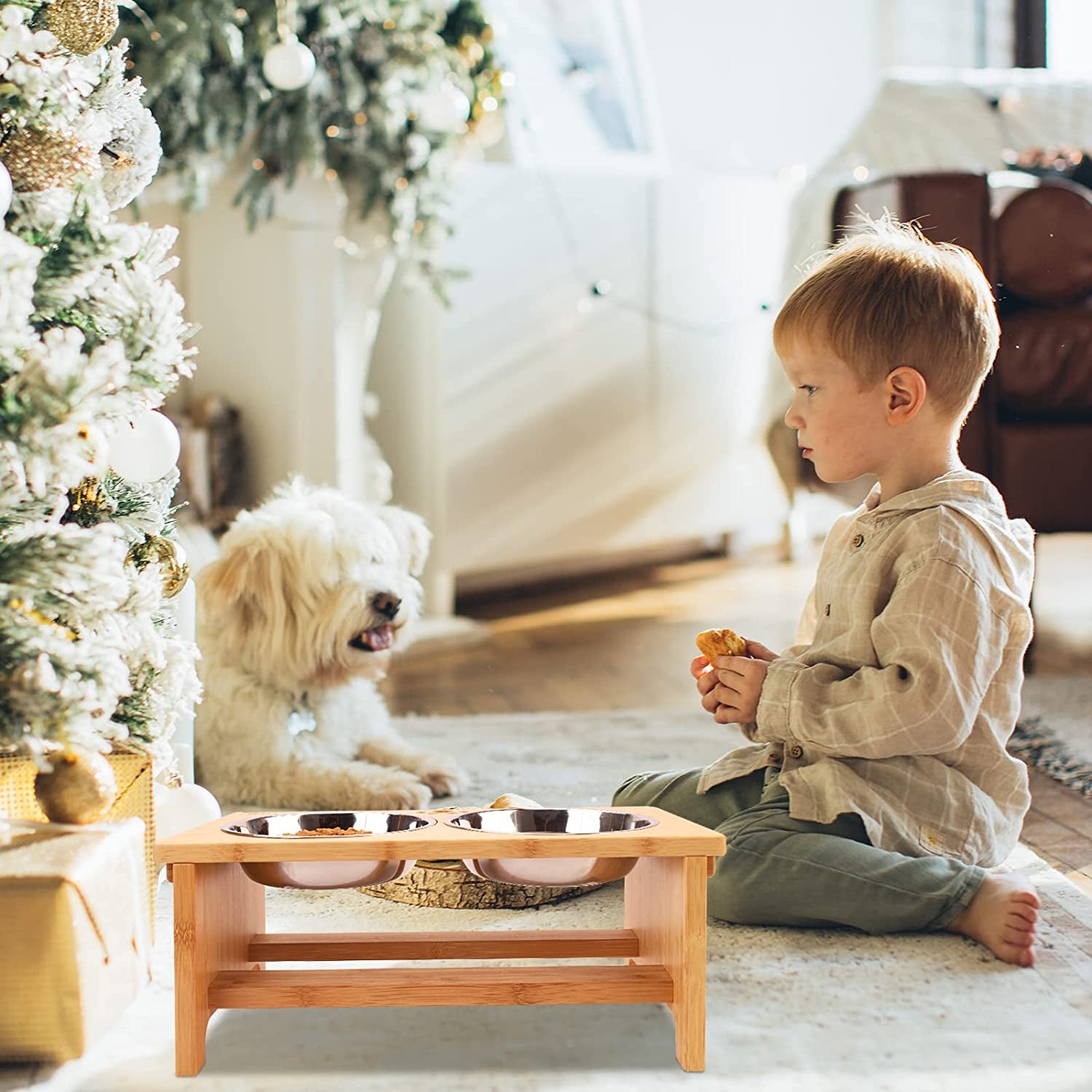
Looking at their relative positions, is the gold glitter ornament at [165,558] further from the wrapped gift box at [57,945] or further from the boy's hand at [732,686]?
the boy's hand at [732,686]

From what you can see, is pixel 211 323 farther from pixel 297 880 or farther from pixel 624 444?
pixel 297 880

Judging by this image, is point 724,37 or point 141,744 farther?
point 724,37

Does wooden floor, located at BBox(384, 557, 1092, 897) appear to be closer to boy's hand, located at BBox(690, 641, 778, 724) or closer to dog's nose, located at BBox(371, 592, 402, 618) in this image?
boy's hand, located at BBox(690, 641, 778, 724)

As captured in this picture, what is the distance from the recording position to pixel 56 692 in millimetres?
1127

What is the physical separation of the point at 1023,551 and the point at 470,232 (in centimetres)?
232

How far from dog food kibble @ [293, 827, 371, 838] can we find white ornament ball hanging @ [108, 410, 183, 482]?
1.52ft

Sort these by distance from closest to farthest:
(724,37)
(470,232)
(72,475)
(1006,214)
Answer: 1. (72,475)
2. (1006,214)
3. (470,232)
4. (724,37)

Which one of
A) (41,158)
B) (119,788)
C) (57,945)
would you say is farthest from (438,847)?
(41,158)

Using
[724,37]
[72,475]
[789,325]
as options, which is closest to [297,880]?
[72,475]

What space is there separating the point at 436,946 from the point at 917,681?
0.52 metres

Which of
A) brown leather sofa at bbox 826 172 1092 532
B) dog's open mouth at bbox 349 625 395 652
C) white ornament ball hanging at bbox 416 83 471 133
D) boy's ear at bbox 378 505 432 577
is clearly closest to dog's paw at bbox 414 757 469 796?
dog's open mouth at bbox 349 625 395 652

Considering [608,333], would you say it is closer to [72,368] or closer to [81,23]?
[81,23]

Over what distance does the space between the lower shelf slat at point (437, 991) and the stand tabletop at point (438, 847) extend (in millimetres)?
122

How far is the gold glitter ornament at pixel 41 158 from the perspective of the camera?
3.95 ft
